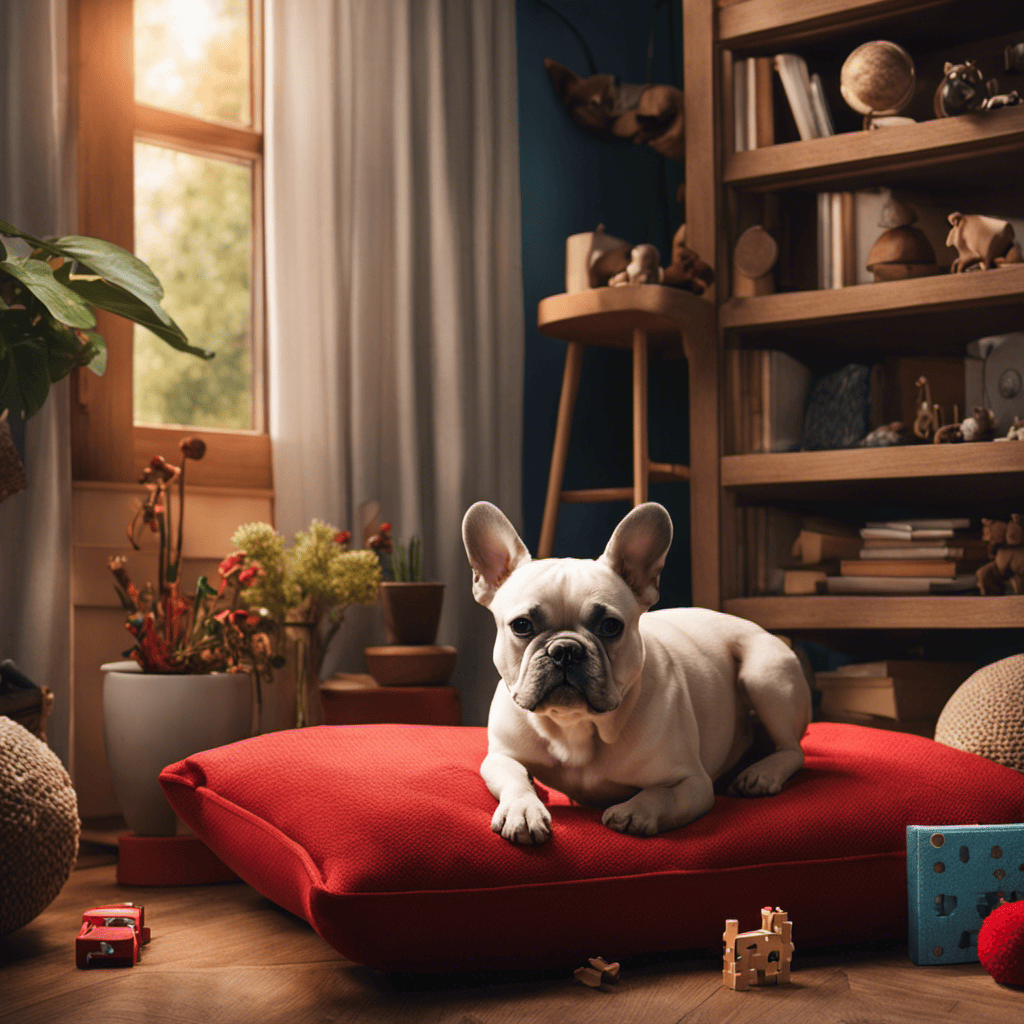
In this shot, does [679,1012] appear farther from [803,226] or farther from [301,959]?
[803,226]

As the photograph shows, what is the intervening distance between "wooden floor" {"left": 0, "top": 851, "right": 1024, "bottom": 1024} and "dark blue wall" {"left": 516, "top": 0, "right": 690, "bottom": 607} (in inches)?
79.9

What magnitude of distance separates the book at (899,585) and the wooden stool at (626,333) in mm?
517

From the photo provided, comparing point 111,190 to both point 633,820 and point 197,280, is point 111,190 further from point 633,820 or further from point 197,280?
point 633,820

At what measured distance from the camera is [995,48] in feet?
10.5

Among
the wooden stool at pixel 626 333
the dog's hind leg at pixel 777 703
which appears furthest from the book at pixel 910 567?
the dog's hind leg at pixel 777 703

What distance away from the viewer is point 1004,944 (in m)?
Result: 1.44

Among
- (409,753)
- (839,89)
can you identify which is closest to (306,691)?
(409,753)

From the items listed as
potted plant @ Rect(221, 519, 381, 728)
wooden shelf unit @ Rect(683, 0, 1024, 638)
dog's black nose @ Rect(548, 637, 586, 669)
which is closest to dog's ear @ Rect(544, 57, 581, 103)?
wooden shelf unit @ Rect(683, 0, 1024, 638)

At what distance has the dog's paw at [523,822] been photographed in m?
1.46

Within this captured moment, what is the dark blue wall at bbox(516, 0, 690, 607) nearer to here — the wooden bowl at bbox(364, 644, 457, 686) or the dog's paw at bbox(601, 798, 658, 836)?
the wooden bowl at bbox(364, 644, 457, 686)

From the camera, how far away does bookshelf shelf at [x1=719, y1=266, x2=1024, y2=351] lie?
283cm

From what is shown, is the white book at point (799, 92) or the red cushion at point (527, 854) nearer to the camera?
the red cushion at point (527, 854)

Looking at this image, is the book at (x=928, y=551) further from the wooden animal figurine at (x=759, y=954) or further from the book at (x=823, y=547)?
the wooden animal figurine at (x=759, y=954)

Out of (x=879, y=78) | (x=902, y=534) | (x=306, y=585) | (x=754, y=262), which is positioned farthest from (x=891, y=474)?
(x=306, y=585)
